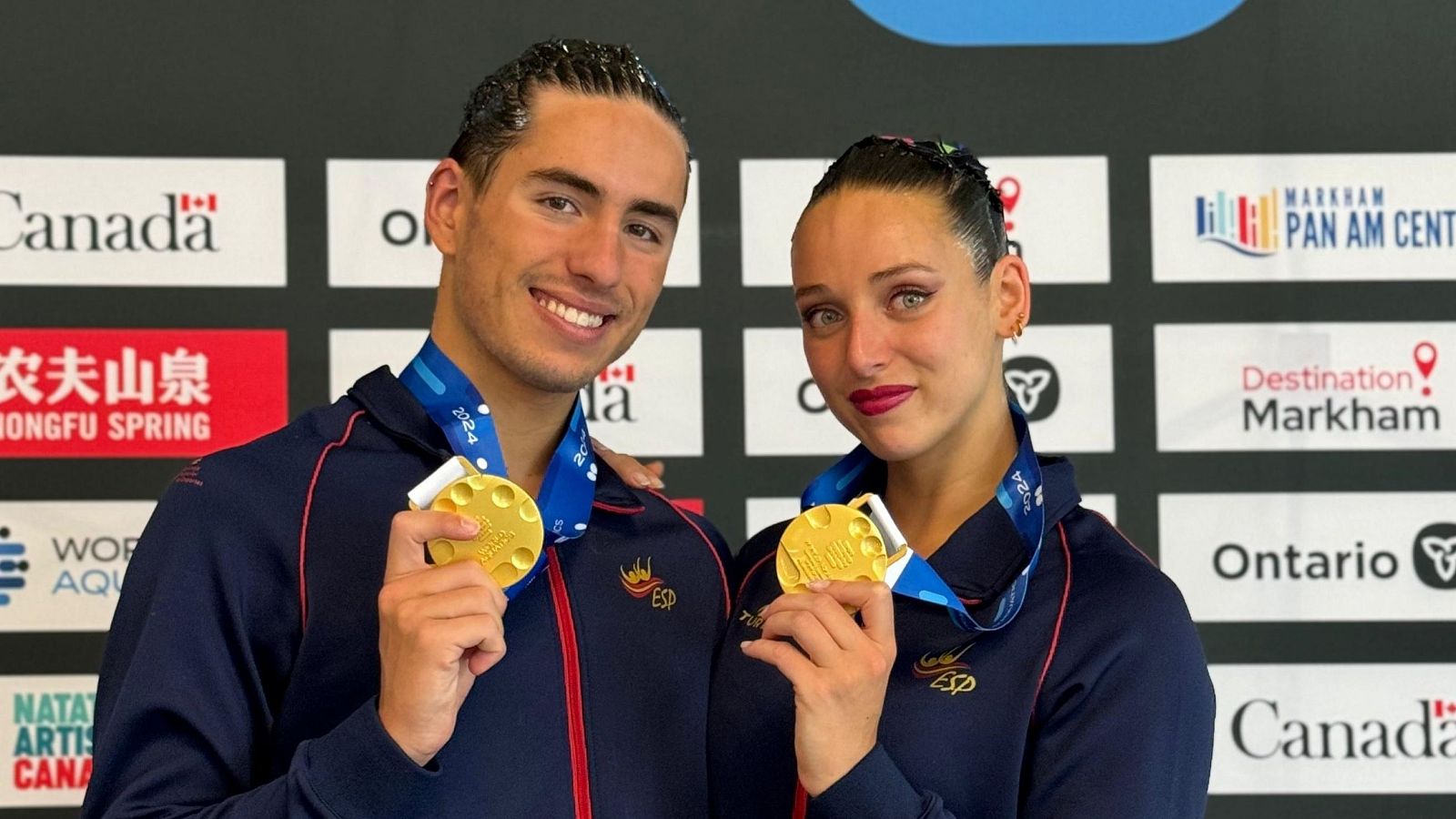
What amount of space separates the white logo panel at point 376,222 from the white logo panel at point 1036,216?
0.49 feet

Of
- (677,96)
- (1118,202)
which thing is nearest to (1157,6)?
(1118,202)

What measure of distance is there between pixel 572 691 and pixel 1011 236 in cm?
162

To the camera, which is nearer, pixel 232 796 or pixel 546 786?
pixel 232 796

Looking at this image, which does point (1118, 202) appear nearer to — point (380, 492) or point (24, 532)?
point (380, 492)

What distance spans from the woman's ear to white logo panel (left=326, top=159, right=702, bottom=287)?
119 centimetres

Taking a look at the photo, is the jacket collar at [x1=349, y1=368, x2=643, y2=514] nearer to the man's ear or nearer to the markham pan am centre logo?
the man's ear

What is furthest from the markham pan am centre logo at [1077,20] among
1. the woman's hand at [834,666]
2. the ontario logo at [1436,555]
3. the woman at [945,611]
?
the woman's hand at [834,666]

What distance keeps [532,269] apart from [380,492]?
0.30 metres

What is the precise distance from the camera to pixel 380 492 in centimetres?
159

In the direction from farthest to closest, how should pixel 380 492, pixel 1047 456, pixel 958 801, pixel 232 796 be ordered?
pixel 1047 456
pixel 380 492
pixel 958 801
pixel 232 796

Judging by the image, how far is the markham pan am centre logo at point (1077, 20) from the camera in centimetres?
285

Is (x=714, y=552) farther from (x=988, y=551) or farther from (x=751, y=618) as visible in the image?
(x=988, y=551)

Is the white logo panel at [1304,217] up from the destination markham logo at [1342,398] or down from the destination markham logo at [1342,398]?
up

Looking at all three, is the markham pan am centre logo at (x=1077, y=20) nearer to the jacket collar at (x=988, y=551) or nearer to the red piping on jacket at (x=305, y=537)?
the jacket collar at (x=988, y=551)
